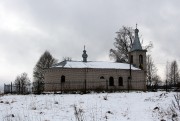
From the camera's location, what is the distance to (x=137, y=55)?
5091cm

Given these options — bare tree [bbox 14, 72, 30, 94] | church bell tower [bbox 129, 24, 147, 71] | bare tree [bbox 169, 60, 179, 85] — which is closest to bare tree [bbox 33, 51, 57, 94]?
bare tree [bbox 14, 72, 30, 94]

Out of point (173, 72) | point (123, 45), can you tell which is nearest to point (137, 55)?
point (123, 45)

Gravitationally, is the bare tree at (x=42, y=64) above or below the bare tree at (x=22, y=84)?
above

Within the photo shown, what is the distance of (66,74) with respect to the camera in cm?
4312

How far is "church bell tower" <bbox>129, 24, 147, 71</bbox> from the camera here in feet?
167

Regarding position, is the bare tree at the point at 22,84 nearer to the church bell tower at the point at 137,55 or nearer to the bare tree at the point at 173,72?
the church bell tower at the point at 137,55

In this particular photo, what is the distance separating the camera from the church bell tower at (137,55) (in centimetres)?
5081

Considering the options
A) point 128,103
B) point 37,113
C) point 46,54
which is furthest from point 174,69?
point 37,113

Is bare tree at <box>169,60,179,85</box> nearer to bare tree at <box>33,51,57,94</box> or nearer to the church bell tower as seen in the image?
the church bell tower

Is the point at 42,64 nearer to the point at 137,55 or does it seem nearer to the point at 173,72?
the point at 137,55

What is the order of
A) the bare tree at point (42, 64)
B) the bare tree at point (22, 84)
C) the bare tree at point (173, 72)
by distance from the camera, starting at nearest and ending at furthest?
the bare tree at point (22, 84) < the bare tree at point (42, 64) < the bare tree at point (173, 72)

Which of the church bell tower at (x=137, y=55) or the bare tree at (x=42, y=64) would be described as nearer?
the church bell tower at (x=137, y=55)

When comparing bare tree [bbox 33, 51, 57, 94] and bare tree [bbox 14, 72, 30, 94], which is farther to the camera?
bare tree [bbox 33, 51, 57, 94]

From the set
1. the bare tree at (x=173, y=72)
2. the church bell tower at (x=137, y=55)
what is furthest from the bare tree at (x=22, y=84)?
the bare tree at (x=173, y=72)
